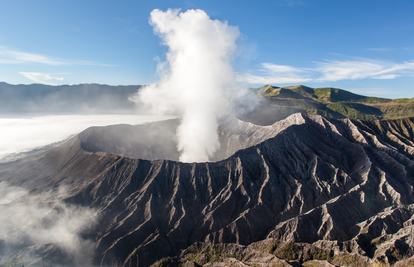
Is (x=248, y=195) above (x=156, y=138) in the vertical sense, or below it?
below

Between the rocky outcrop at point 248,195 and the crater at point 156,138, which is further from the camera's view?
the crater at point 156,138

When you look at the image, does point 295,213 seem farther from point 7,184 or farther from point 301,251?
point 7,184

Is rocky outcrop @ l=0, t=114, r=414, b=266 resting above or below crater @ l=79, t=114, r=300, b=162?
below

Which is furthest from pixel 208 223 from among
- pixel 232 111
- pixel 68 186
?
pixel 232 111

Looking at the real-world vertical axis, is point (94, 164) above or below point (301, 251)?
above

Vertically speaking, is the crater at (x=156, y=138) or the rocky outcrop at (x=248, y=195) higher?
the crater at (x=156, y=138)

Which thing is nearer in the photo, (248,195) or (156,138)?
(248,195)

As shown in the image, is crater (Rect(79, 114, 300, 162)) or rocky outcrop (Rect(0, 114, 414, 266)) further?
crater (Rect(79, 114, 300, 162))

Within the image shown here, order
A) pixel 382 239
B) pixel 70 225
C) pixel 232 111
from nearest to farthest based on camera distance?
1. pixel 382 239
2. pixel 70 225
3. pixel 232 111
